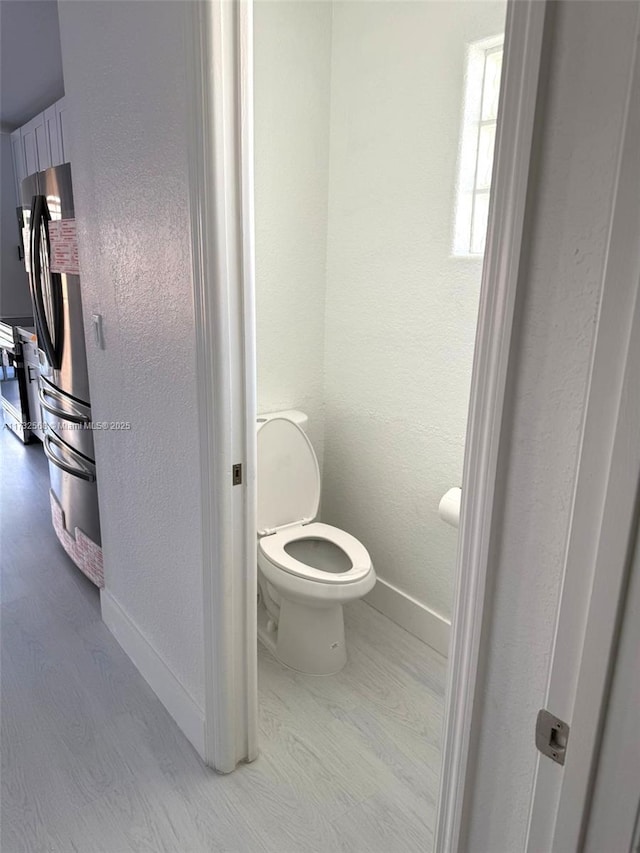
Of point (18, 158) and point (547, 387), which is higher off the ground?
point (18, 158)

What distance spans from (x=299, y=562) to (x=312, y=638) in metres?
0.28

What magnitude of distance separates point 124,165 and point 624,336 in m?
1.58

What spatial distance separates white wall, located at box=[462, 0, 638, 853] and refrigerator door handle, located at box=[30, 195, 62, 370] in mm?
2232

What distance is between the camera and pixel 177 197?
1.52 m

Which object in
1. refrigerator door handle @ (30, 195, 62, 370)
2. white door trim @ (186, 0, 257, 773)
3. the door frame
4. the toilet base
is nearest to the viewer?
the door frame

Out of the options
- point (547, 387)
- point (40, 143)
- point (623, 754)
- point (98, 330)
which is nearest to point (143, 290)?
point (98, 330)

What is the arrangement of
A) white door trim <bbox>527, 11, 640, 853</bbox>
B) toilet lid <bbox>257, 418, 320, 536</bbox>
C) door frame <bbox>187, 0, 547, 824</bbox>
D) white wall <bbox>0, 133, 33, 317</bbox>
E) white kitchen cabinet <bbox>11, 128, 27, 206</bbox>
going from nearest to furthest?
white door trim <bbox>527, 11, 640, 853</bbox>, door frame <bbox>187, 0, 547, 824</bbox>, toilet lid <bbox>257, 418, 320, 536</bbox>, white kitchen cabinet <bbox>11, 128, 27, 206</bbox>, white wall <bbox>0, 133, 33, 317</bbox>

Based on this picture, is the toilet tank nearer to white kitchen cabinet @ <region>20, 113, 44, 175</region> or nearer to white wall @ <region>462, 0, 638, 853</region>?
white wall @ <region>462, 0, 638, 853</region>

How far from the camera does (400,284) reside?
2.28 m

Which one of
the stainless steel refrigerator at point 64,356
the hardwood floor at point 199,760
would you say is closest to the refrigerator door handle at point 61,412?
the stainless steel refrigerator at point 64,356

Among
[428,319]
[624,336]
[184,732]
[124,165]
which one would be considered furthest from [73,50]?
[184,732]

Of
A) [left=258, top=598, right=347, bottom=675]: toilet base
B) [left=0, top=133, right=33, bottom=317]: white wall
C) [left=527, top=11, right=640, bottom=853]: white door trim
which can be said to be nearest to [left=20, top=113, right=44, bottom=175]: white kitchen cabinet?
[left=0, top=133, right=33, bottom=317]: white wall

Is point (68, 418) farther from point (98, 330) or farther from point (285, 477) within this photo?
point (285, 477)

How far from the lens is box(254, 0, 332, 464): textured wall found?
7.38 ft
